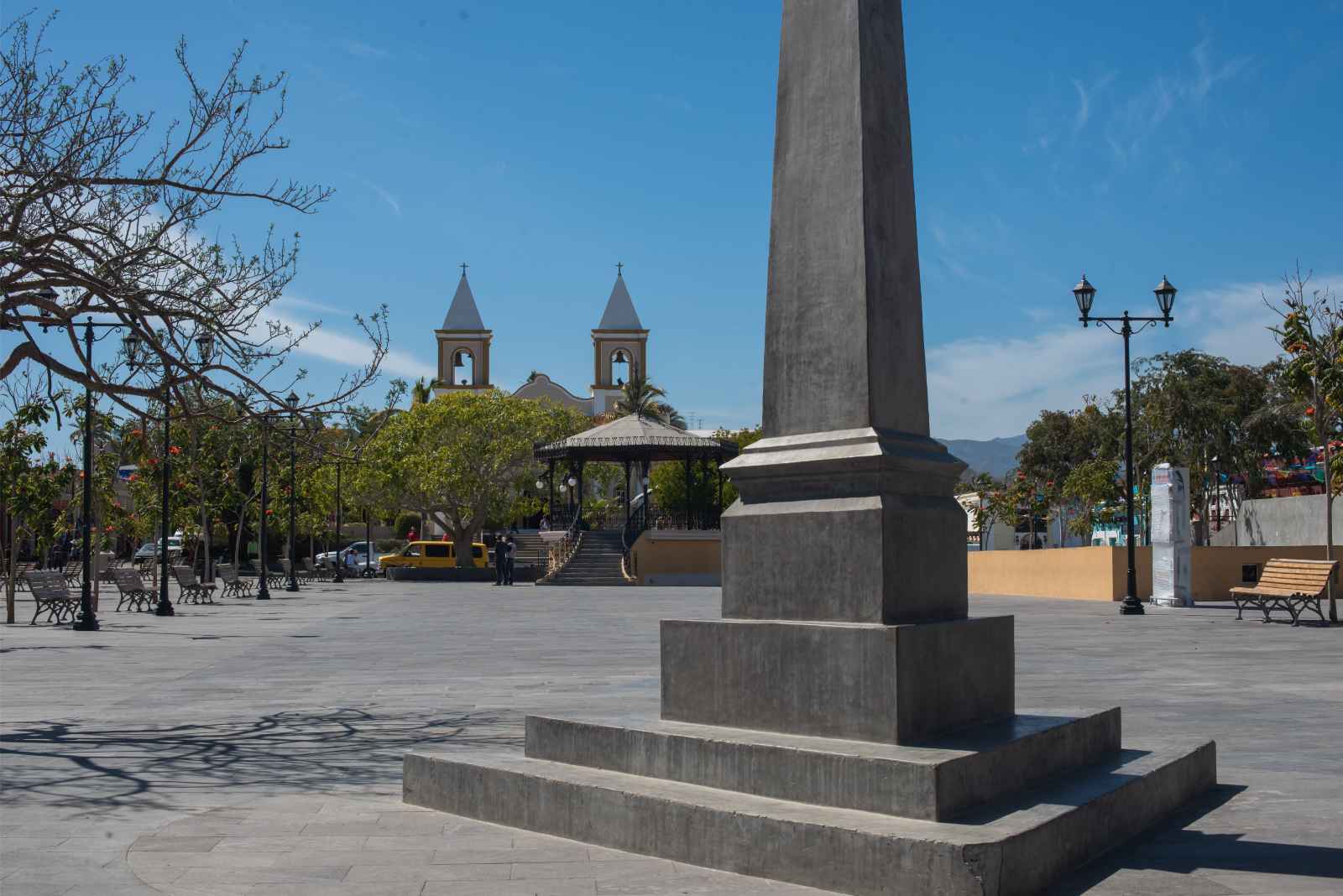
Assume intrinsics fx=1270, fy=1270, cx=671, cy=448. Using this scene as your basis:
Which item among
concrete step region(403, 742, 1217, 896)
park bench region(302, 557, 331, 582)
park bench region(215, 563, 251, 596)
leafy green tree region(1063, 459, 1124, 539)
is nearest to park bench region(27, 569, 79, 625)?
park bench region(215, 563, 251, 596)

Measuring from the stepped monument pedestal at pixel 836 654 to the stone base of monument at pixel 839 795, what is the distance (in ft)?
0.04

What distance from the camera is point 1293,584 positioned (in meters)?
20.3

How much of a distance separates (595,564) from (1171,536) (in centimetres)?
2294

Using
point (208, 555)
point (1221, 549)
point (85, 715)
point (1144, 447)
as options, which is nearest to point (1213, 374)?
point (1144, 447)

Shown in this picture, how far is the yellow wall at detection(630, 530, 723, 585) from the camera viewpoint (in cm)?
4397

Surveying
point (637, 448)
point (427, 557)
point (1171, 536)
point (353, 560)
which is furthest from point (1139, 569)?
point (353, 560)

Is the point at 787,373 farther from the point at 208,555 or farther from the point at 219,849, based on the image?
the point at 208,555

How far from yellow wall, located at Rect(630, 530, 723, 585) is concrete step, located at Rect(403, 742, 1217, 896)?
1482 inches

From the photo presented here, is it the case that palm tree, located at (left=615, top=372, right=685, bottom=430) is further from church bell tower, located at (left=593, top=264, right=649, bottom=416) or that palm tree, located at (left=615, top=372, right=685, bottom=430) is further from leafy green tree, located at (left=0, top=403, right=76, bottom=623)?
leafy green tree, located at (left=0, top=403, right=76, bottom=623)

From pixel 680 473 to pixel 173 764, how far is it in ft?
213

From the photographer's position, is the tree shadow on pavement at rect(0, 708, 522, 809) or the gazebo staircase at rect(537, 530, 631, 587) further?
the gazebo staircase at rect(537, 530, 631, 587)

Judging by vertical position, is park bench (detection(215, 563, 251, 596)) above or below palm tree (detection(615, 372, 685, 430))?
below

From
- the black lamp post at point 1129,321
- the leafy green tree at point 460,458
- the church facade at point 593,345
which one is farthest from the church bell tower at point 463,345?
the black lamp post at point 1129,321

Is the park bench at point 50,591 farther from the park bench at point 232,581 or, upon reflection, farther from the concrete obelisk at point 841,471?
the concrete obelisk at point 841,471
